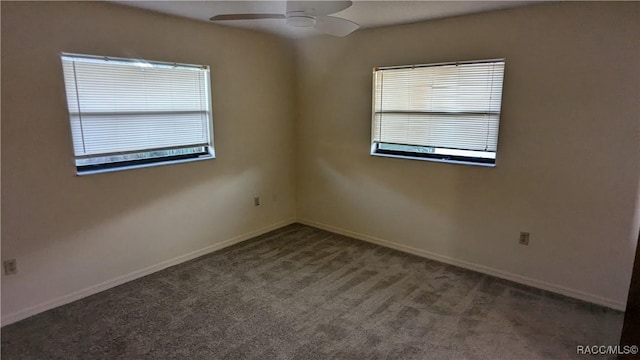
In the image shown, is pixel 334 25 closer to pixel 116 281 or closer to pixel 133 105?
pixel 133 105

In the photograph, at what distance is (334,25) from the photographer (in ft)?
8.09

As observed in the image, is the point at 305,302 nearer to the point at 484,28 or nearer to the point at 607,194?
the point at 607,194

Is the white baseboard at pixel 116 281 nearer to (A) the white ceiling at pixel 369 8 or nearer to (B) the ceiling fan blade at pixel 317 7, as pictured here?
(A) the white ceiling at pixel 369 8

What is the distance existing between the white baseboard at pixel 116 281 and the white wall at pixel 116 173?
0.04ft

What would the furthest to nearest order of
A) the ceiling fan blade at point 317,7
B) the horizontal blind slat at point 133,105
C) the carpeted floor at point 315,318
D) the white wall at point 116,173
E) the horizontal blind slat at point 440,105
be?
the horizontal blind slat at point 440,105 < the horizontal blind slat at point 133,105 < the white wall at point 116,173 < the carpeted floor at point 315,318 < the ceiling fan blade at point 317,7

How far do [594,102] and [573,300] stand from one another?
156 cm

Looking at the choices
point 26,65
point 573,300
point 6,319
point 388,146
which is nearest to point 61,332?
point 6,319

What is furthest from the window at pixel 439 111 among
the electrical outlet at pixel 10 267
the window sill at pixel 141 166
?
the electrical outlet at pixel 10 267

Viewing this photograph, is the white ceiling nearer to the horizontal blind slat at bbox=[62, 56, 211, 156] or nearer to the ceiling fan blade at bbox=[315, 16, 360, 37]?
the ceiling fan blade at bbox=[315, 16, 360, 37]

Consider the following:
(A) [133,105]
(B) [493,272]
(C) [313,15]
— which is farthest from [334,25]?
(B) [493,272]

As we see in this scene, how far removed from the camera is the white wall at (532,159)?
8.48 ft

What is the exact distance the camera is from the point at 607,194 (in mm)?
2666

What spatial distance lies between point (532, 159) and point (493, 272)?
1.09 metres

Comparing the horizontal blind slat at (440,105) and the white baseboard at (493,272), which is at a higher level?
the horizontal blind slat at (440,105)
